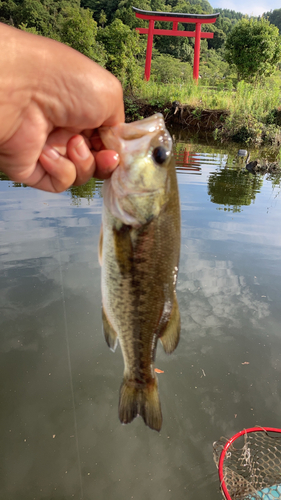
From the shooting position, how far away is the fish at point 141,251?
1.49 m

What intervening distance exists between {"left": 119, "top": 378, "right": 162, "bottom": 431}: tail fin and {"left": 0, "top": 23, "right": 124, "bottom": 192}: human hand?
113 centimetres

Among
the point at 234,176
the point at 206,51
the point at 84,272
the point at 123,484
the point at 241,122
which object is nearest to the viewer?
the point at 123,484

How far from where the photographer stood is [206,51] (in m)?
74.8

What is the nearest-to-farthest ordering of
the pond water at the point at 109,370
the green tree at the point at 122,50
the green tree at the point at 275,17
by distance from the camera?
1. the pond water at the point at 109,370
2. the green tree at the point at 122,50
3. the green tree at the point at 275,17

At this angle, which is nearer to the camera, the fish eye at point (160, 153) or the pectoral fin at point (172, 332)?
the fish eye at point (160, 153)

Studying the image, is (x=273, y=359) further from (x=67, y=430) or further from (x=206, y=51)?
(x=206, y=51)

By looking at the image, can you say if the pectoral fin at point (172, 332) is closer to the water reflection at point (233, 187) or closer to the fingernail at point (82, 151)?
the fingernail at point (82, 151)

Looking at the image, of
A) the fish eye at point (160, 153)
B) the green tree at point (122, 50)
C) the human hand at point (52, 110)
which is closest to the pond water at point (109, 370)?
the human hand at point (52, 110)

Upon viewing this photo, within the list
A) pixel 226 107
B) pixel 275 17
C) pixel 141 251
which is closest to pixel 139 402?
pixel 141 251

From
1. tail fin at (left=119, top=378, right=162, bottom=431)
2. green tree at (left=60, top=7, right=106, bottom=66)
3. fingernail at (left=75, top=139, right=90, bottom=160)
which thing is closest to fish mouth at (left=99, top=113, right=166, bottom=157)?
fingernail at (left=75, top=139, right=90, bottom=160)

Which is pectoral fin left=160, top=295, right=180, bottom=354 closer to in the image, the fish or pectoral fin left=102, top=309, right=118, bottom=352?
the fish

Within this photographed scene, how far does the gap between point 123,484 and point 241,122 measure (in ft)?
65.8

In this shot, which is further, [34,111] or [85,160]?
[85,160]

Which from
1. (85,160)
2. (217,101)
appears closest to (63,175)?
(85,160)
